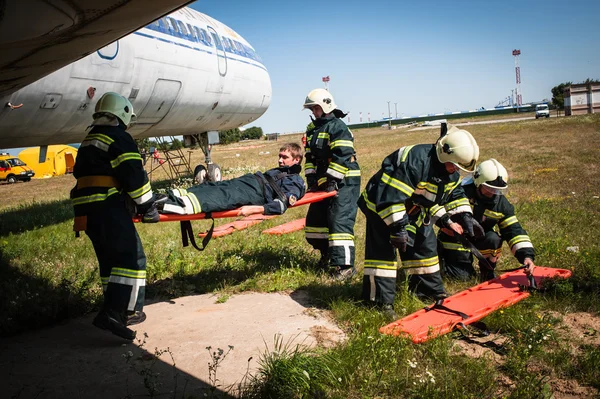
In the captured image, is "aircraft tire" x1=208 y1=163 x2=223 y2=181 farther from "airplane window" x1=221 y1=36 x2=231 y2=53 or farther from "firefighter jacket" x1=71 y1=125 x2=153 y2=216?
"firefighter jacket" x1=71 y1=125 x2=153 y2=216

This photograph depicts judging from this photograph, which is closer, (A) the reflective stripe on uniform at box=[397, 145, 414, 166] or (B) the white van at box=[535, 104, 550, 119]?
(A) the reflective stripe on uniform at box=[397, 145, 414, 166]

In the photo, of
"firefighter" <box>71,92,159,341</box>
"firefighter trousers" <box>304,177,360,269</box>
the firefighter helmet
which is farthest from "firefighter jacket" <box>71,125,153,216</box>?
"firefighter trousers" <box>304,177,360,269</box>

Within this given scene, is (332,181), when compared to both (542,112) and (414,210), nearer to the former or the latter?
(414,210)

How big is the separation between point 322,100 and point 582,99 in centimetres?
4717

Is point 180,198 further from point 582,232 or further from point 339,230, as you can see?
point 582,232

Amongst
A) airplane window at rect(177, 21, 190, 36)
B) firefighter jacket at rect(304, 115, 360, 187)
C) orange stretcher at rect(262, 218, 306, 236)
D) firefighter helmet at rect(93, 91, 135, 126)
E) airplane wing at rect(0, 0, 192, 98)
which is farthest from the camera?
airplane window at rect(177, 21, 190, 36)

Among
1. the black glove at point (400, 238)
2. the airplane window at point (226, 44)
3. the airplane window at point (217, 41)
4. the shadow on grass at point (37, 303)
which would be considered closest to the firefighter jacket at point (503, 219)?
the black glove at point (400, 238)

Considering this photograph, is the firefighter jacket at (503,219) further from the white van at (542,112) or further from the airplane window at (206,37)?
the white van at (542,112)

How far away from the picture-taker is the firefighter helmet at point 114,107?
4738 mm

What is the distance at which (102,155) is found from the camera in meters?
4.63

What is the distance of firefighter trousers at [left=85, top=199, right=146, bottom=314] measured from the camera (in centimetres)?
453

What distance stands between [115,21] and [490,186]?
4.48 m

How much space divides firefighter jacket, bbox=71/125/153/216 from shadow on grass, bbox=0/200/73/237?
6.36 metres

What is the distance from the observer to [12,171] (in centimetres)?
2797
